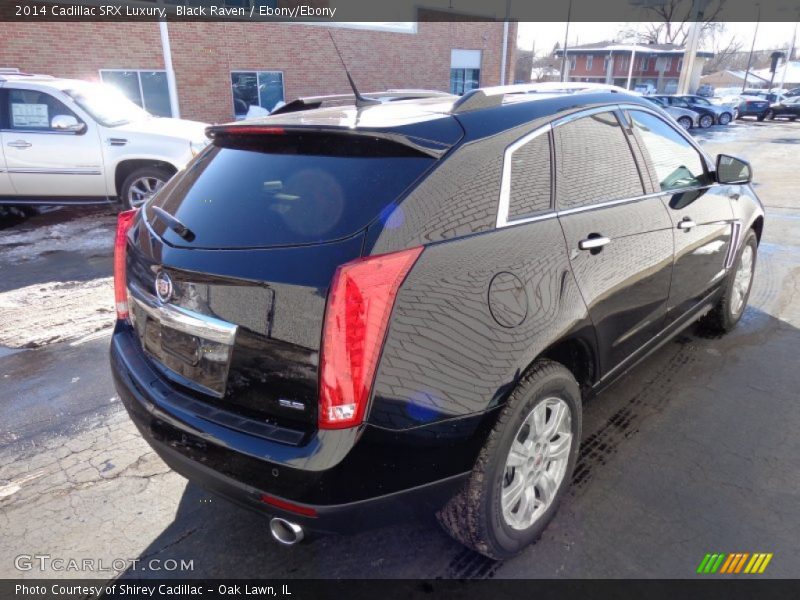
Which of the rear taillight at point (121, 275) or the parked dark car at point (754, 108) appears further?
the parked dark car at point (754, 108)

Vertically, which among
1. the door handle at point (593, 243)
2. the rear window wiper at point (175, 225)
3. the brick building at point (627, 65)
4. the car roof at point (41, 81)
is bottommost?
the door handle at point (593, 243)

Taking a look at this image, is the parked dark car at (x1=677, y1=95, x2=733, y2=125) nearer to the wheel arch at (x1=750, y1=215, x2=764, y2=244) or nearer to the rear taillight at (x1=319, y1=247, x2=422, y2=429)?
the wheel arch at (x1=750, y1=215, x2=764, y2=244)

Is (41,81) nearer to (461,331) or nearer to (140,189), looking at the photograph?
(140,189)

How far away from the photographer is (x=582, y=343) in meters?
2.40

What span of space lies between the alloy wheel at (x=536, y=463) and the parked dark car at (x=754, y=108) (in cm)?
3662

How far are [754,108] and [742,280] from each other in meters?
34.0

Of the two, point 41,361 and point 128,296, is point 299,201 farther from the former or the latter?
point 41,361

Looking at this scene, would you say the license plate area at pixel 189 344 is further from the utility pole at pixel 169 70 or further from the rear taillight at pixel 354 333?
the utility pole at pixel 169 70

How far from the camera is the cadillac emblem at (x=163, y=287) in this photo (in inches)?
78.4

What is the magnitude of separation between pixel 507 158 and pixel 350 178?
64 cm

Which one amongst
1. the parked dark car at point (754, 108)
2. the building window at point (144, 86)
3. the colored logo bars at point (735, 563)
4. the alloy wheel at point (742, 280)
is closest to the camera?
the colored logo bars at point (735, 563)

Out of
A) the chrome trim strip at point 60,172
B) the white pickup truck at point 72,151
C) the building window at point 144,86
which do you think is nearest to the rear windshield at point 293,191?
the white pickup truck at point 72,151

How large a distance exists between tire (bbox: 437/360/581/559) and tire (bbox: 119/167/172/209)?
673cm

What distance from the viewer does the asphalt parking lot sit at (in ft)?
7.45
